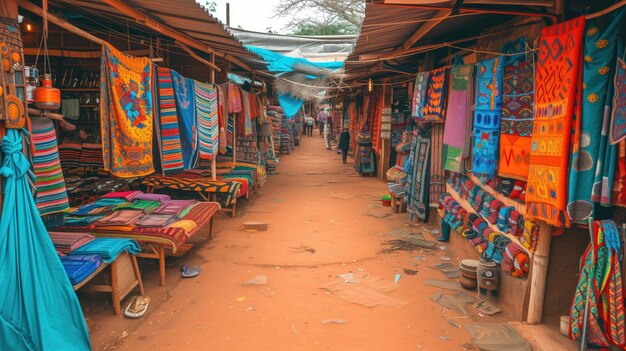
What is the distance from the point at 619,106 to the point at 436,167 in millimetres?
4258

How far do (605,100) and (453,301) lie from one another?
2.43 meters

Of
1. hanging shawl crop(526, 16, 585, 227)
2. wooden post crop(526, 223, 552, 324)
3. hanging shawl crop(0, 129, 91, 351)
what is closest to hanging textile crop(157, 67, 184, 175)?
hanging shawl crop(0, 129, 91, 351)

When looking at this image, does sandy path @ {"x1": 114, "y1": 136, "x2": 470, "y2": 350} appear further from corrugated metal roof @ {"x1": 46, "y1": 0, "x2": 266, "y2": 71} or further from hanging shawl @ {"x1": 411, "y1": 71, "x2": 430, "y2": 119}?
corrugated metal roof @ {"x1": 46, "y1": 0, "x2": 266, "y2": 71}

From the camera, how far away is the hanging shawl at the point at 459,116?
541cm

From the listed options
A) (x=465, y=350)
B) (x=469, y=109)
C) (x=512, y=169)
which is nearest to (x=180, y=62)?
(x=469, y=109)

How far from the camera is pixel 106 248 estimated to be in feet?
13.0

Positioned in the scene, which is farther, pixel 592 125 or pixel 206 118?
pixel 206 118

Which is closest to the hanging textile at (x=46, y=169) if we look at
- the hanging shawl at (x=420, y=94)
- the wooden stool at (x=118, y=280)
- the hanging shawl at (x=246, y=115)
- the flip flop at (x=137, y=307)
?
the wooden stool at (x=118, y=280)

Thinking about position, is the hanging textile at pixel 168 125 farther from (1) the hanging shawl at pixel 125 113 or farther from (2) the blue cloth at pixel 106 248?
(2) the blue cloth at pixel 106 248

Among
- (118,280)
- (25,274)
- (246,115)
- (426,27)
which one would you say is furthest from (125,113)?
(246,115)

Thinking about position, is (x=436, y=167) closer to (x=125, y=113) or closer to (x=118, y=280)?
(x=125, y=113)

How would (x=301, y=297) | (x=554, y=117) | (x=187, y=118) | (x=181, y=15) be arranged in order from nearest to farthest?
1. (x=554, y=117)
2. (x=301, y=297)
3. (x=181, y=15)
4. (x=187, y=118)

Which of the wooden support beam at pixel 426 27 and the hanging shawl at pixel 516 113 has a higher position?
the wooden support beam at pixel 426 27

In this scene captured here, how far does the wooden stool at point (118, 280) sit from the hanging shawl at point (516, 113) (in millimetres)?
3940
